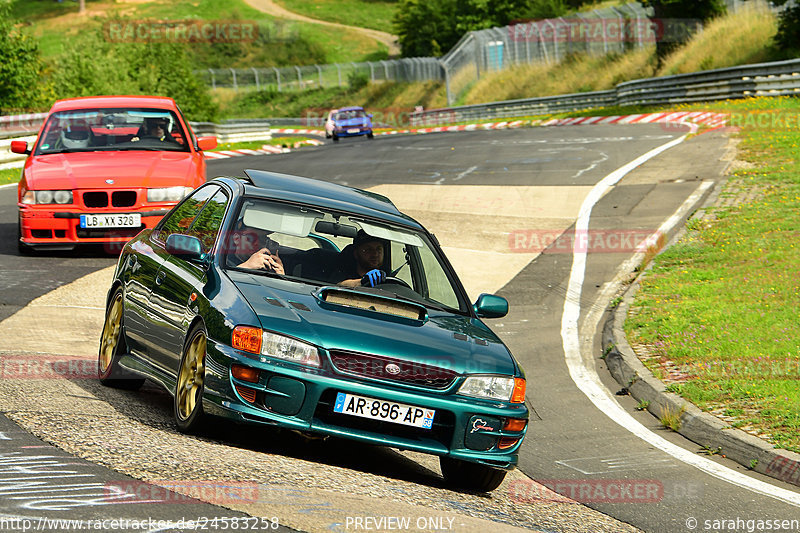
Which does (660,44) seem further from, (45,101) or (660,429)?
(660,429)

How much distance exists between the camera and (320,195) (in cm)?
766

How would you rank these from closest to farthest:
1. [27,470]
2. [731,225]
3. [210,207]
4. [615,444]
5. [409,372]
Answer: [27,470]
[409,372]
[210,207]
[615,444]
[731,225]

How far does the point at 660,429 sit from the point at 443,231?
9.02 metres

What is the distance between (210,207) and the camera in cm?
770

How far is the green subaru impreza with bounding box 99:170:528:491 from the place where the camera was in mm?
6031

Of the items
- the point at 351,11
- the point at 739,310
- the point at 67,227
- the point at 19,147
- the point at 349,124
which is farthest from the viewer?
the point at 351,11

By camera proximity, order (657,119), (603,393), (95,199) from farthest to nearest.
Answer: (657,119) → (95,199) → (603,393)

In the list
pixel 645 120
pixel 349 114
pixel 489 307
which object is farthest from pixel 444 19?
pixel 489 307

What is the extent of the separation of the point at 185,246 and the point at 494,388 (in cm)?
217

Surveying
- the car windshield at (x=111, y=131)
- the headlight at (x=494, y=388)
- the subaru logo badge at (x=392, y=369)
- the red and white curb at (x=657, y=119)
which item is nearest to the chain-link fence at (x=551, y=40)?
the red and white curb at (x=657, y=119)

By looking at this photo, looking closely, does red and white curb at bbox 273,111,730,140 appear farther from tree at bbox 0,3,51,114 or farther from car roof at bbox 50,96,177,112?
car roof at bbox 50,96,177,112

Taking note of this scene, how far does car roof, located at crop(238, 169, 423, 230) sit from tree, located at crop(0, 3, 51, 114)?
31.3 metres

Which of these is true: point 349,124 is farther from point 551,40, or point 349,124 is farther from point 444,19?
point 444,19

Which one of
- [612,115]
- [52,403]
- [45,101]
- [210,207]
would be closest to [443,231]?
[210,207]
